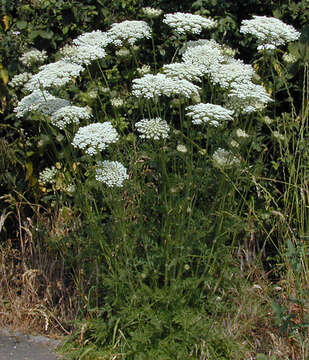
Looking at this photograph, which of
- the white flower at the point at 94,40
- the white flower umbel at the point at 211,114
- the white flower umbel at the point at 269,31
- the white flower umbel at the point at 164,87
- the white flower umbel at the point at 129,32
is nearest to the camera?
the white flower umbel at the point at 211,114

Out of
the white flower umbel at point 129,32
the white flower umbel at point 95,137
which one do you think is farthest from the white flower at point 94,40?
the white flower umbel at point 95,137

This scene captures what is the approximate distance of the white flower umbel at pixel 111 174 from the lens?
11.4 ft

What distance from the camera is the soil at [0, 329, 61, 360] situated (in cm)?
406

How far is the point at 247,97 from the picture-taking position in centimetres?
359

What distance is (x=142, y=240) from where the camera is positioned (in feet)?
12.6

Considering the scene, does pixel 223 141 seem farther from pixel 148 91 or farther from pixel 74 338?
pixel 74 338

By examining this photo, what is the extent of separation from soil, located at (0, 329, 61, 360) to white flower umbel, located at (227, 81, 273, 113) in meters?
2.08

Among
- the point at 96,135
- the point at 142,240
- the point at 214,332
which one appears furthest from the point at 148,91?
the point at 214,332

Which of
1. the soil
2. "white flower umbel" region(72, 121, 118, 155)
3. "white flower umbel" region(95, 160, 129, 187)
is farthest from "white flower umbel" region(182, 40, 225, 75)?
the soil

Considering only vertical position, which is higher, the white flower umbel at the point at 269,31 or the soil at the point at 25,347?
the white flower umbel at the point at 269,31

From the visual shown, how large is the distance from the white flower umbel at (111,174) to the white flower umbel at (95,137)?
0.11 meters

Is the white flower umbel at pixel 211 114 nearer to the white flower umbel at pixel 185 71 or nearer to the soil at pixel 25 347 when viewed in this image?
the white flower umbel at pixel 185 71

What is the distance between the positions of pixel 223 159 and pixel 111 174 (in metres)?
0.68

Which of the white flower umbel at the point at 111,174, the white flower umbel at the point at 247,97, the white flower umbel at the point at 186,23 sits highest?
the white flower umbel at the point at 186,23
